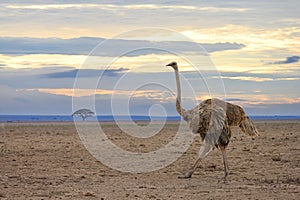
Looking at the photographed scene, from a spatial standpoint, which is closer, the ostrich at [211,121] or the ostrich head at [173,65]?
the ostrich at [211,121]

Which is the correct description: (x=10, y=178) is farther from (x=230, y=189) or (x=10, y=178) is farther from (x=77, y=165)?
(x=230, y=189)

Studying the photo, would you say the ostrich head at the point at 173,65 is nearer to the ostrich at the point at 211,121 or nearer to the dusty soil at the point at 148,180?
the ostrich at the point at 211,121

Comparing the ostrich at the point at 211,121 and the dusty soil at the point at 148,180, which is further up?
the ostrich at the point at 211,121

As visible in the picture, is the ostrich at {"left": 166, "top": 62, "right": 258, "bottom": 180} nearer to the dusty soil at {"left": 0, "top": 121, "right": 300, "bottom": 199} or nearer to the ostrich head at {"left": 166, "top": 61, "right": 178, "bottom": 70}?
the ostrich head at {"left": 166, "top": 61, "right": 178, "bottom": 70}

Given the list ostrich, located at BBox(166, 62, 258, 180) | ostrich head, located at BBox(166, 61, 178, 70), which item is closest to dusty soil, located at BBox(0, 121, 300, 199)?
ostrich, located at BBox(166, 62, 258, 180)

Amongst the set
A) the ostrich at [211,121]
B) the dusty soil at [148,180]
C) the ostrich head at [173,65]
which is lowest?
the dusty soil at [148,180]

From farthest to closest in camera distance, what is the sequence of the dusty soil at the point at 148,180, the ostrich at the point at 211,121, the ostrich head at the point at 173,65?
the ostrich head at the point at 173,65
the ostrich at the point at 211,121
the dusty soil at the point at 148,180

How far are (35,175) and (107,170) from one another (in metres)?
2.52

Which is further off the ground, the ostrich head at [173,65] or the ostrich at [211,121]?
the ostrich head at [173,65]

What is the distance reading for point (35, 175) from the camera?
1742 centimetres

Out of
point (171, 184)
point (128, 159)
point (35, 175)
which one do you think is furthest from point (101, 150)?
point (171, 184)

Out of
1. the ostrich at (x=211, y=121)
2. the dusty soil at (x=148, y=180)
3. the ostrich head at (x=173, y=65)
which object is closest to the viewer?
the dusty soil at (x=148, y=180)

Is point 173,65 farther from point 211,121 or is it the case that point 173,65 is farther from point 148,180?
point 148,180

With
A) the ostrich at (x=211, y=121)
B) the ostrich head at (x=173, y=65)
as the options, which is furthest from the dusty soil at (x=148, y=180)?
the ostrich head at (x=173, y=65)
